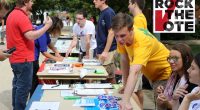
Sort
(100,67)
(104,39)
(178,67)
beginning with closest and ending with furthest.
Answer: (178,67)
(100,67)
(104,39)

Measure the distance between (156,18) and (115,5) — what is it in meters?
16.5

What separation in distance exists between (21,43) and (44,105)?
1.75m

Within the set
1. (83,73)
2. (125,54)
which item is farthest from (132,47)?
(83,73)

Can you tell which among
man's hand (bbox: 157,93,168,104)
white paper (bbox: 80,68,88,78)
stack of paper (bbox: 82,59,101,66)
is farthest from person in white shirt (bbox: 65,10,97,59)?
man's hand (bbox: 157,93,168,104)

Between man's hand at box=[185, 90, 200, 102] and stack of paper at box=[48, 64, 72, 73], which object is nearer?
man's hand at box=[185, 90, 200, 102]

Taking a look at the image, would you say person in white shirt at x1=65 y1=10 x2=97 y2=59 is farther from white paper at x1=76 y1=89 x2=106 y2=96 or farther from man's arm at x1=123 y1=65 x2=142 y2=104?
man's arm at x1=123 y1=65 x2=142 y2=104

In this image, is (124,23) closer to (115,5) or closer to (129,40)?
(129,40)

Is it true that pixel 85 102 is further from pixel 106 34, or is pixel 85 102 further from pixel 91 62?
pixel 106 34

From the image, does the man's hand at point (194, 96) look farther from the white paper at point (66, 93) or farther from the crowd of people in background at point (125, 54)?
the white paper at point (66, 93)

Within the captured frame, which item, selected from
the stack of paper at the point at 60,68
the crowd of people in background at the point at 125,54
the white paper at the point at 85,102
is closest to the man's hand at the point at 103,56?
the crowd of people in background at the point at 125,54

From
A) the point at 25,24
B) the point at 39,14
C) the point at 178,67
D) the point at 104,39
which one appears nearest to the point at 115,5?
the point at 39,14

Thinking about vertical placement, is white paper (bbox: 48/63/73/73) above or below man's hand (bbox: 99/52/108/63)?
below

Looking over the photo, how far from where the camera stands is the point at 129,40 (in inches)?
136

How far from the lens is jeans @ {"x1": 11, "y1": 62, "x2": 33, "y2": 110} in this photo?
16.8ft
